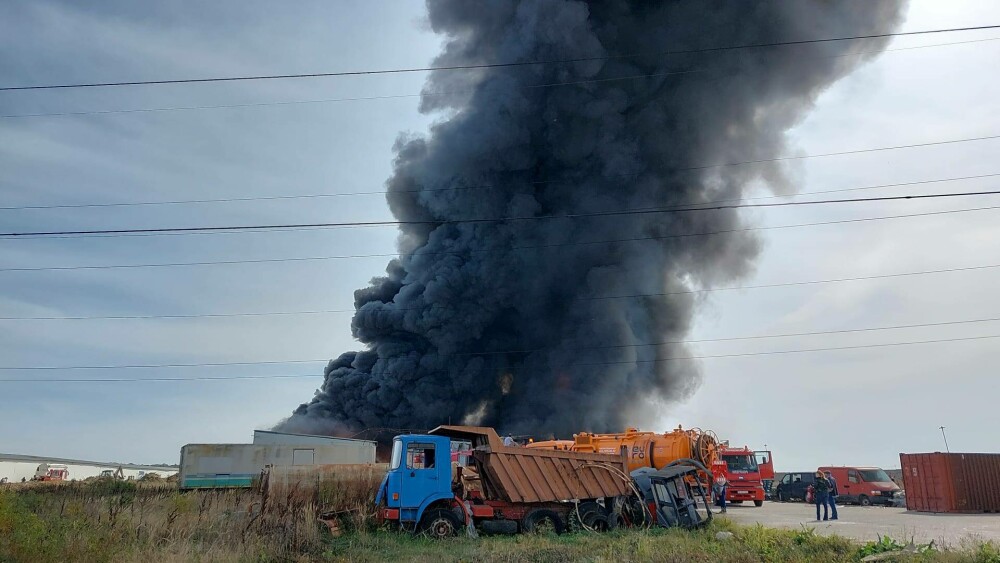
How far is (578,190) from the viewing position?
149ft

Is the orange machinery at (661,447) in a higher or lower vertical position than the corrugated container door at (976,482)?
higher

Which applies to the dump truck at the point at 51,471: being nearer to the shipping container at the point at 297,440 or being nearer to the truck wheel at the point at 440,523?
the shipping container at the point at 297,440

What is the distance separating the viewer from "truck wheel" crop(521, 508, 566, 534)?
1658 centimetres

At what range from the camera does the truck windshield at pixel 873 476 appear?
30.0 meters

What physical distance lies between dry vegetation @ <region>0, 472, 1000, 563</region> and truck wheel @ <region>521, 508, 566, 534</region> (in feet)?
3.03

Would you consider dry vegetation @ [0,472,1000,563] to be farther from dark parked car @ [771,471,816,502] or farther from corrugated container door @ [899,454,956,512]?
dark parked car @ [771,471,816,502]

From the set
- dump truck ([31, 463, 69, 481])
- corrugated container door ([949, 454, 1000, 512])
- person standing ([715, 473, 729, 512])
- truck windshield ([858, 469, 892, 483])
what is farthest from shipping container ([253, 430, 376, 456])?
dump truck ([31, 463, 69, 481])

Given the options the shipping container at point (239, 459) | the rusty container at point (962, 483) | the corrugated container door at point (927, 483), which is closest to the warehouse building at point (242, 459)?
the shipping container at point (239, 459)

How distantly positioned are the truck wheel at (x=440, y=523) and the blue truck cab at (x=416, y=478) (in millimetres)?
197

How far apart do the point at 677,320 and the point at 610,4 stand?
22.2 metres

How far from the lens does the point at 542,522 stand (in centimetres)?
1706

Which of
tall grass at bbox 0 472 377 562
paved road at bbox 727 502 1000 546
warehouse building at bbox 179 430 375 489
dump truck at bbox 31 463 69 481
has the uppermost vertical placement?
warehouse building at bbox 179 430 375 489

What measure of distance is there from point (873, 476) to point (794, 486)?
4.87m

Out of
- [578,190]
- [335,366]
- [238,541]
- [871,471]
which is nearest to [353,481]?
[238,541]
